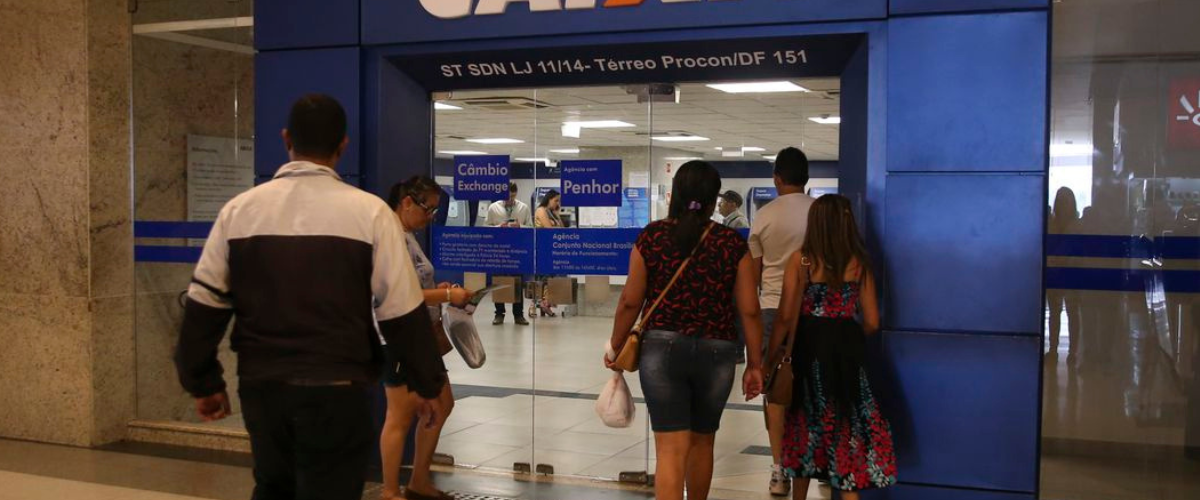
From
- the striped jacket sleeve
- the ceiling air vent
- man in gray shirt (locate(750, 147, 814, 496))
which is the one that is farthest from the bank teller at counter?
the striped jacket sleeve

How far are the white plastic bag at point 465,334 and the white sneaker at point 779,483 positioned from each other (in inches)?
63.9

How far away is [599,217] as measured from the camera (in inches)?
232

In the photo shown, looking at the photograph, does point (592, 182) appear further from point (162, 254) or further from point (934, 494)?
point (162, 254)

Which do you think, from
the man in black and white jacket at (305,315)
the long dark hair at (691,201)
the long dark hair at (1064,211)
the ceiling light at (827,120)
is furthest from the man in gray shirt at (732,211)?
the man in black and white jacket at (305,315)

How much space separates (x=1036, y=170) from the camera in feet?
15.9

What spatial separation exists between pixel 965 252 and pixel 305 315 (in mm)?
3202

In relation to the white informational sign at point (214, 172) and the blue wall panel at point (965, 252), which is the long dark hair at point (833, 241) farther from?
the white informational sign at point (214, 172)

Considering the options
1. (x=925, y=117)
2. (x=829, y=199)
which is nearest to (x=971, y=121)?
(x=925, y=117)

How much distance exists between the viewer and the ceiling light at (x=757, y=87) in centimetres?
570

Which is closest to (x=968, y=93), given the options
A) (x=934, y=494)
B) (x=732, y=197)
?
(x=732, y=197)

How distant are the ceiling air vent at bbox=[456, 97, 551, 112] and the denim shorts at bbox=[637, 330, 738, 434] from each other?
2.33 m

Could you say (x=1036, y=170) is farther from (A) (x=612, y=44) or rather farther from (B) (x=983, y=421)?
(A) (x=612, y=44)

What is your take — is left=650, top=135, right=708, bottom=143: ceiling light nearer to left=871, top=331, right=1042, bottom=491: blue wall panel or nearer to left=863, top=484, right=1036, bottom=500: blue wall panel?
left=871, top=331, right=1042, bottom=491: blue wall panel

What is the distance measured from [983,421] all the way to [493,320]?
2.99m
